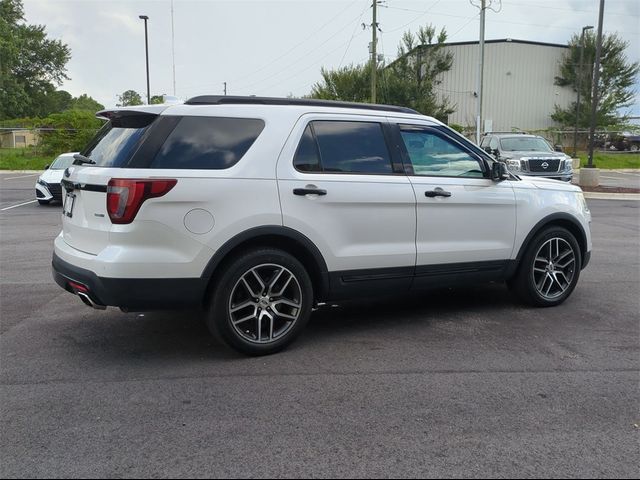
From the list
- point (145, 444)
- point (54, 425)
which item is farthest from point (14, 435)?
point (145, 444)

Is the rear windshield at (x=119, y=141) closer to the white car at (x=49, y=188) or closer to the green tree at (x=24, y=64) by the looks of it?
the white car at (x=49, y=188)

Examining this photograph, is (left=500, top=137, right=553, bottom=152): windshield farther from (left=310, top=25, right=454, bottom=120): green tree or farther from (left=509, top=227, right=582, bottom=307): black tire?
(left=310, top=25, right=454, bottom=120): green tree

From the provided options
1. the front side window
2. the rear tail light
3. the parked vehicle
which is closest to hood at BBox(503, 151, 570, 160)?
the parked vehicle

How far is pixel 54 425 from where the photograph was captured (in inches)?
135

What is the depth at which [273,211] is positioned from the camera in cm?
446

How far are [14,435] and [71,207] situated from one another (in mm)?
1936

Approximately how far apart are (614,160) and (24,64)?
6787 cm

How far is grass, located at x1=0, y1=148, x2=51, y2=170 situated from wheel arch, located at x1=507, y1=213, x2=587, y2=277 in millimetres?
32490

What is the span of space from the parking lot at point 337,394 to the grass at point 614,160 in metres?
35.2

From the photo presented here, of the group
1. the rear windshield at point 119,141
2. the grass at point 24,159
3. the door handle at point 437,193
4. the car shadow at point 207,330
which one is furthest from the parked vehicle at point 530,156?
the grass at point 24,159

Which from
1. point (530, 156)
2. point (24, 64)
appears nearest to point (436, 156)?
point (530, 156)

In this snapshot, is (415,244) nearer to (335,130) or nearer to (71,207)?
(335,130)

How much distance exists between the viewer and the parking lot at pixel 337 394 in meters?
3.07

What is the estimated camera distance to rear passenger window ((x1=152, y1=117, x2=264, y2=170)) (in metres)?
4.23
